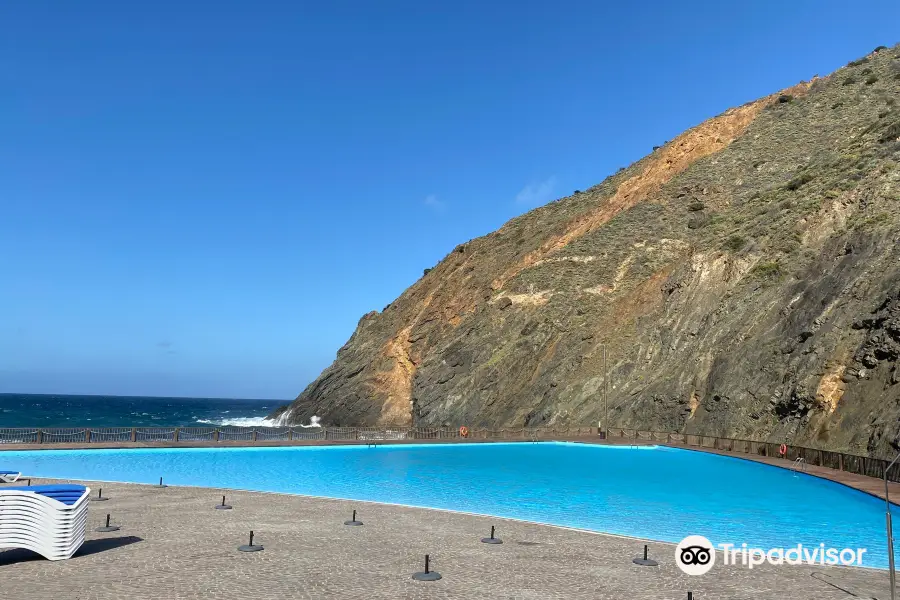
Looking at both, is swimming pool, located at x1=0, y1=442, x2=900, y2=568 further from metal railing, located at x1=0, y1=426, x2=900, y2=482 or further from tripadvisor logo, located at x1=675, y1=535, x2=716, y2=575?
tripadvisor logo, located at x1=675, y1=535, x2=716, y2=575

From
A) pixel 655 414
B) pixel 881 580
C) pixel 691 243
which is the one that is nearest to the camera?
pixel 881 580

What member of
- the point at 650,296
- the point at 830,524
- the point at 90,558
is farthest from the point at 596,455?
the point at 90,558

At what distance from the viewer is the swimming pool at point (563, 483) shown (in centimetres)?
1786

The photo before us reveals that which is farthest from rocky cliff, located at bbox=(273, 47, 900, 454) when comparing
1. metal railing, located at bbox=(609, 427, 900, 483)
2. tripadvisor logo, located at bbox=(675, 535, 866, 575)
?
tripadvisor logo, located at bbox=(675, 535, 866, 575)

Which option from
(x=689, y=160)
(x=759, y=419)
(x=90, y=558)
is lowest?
(x=90, y=558)

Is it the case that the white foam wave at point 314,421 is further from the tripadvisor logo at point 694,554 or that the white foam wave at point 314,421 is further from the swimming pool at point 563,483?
the tripadvisor logo at point 694,554

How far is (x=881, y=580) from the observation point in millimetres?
10977

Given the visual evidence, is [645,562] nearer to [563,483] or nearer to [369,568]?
[369,568]

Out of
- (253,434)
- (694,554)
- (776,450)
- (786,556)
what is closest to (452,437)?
(253,434)

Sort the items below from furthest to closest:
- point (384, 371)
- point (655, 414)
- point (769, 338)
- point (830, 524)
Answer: point (384, 371), point (655, 414), point (769, 338), point (830, 524)

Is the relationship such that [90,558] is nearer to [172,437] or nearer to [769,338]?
[172,437]

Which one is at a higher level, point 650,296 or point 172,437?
point 650,296

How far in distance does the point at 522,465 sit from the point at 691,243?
35192 millimetres

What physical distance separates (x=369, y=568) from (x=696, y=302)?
4254 centimetres
